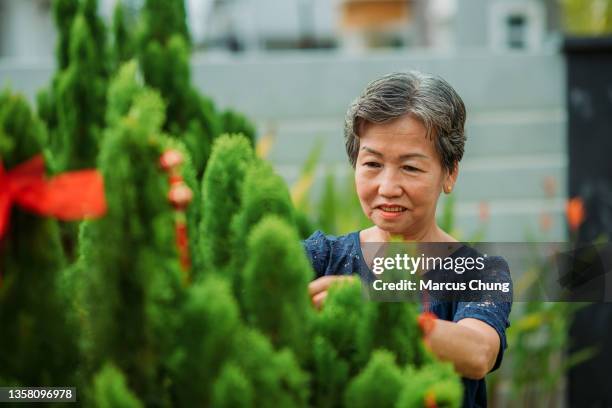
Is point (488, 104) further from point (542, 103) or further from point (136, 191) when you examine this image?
point (136, 191)

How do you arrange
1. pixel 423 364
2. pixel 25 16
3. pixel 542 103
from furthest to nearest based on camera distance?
pixel 25 16, pixel 542 103, pixel 423 364

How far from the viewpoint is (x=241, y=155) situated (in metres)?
0.80

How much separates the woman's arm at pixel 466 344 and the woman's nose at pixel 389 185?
16 centimetres

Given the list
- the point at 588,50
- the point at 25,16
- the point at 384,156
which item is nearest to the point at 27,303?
the point at 384,156

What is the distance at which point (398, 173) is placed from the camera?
870mm

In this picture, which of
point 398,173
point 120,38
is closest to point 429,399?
point 398,173

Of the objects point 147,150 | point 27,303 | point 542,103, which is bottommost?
point 542,103

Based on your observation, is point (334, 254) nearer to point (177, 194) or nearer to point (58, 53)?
point (177, 194)

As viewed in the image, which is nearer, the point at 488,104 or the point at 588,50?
the point at 588,50

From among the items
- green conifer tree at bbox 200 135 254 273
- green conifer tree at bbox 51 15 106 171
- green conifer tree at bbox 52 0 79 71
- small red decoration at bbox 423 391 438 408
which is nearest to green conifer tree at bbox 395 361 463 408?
small red decoration at bbox 423 391 438 408

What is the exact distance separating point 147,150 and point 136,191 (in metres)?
0.03

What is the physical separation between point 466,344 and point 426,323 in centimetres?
9

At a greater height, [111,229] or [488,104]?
[111,229]

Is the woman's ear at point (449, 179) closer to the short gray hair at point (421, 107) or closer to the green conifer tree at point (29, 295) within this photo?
the short gray hair at point (421, 107)
